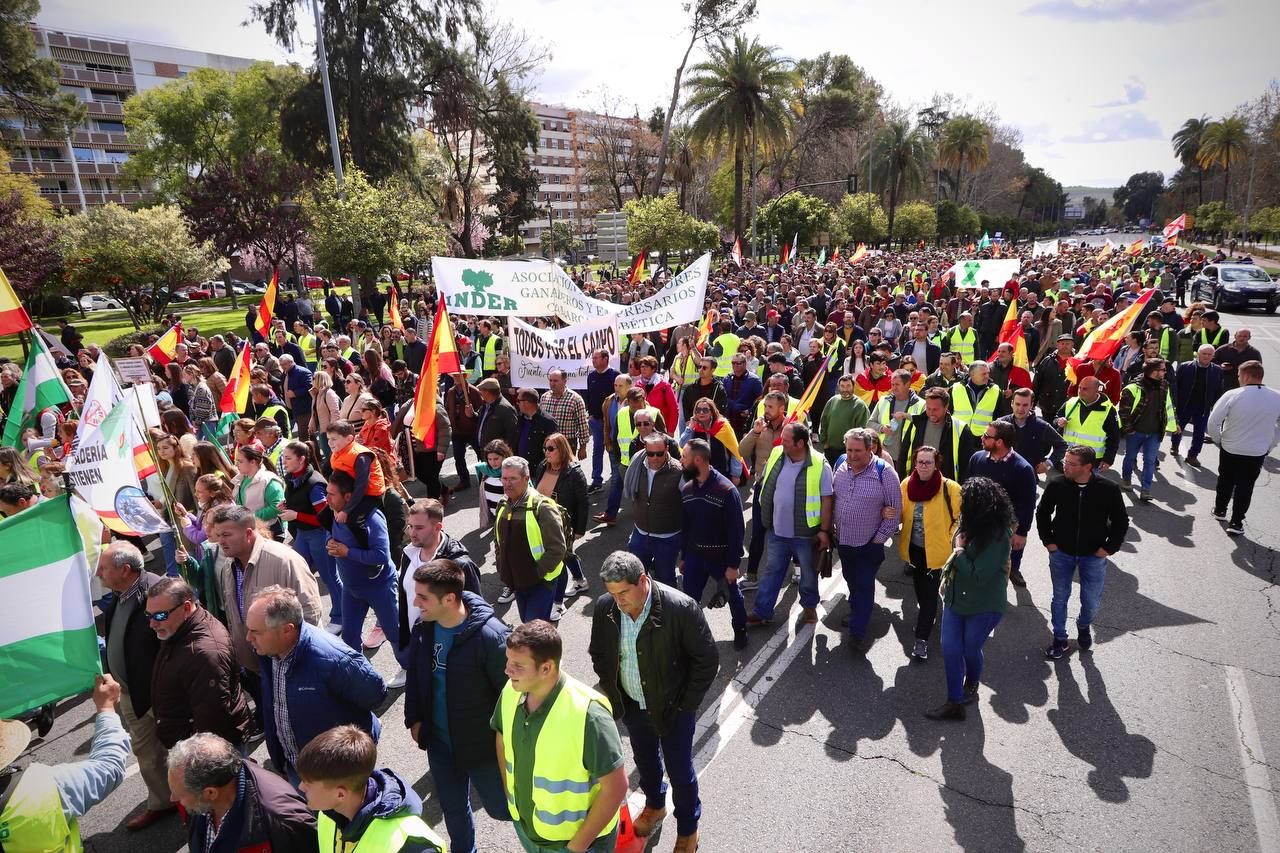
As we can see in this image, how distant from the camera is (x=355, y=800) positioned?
255 centimetres

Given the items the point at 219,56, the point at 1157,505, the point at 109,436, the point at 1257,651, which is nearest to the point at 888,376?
the point at 1157,505

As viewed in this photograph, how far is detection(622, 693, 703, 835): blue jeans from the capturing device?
12.4ft

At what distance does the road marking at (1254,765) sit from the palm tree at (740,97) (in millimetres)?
29682

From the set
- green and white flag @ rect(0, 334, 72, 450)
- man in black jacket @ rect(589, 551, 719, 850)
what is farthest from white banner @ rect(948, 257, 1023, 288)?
green and white flag @ rect(0, 334, 72, 450)

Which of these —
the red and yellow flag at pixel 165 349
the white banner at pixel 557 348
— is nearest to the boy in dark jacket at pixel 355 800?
the white banner at pixel 557 348

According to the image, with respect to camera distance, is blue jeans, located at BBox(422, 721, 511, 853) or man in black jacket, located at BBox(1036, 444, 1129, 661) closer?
blue jeans, located at BBox(422, 721, 511, 853)

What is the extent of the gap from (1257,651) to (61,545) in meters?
7.76

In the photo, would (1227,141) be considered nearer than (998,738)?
No

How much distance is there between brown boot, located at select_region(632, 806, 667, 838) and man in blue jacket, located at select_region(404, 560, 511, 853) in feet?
2.68

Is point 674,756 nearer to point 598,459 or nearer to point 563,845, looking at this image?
point 563,845

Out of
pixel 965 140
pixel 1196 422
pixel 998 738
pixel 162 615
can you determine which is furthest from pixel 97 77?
pixel 998 738

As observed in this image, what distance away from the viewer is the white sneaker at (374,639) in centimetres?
621

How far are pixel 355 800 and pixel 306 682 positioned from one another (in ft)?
3.55

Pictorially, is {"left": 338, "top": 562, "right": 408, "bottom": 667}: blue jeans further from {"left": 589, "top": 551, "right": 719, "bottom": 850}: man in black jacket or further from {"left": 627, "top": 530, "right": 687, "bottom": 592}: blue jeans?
{"left": 589, "top": 551, "right": 719, "bottom": 850}: man in black jacket
